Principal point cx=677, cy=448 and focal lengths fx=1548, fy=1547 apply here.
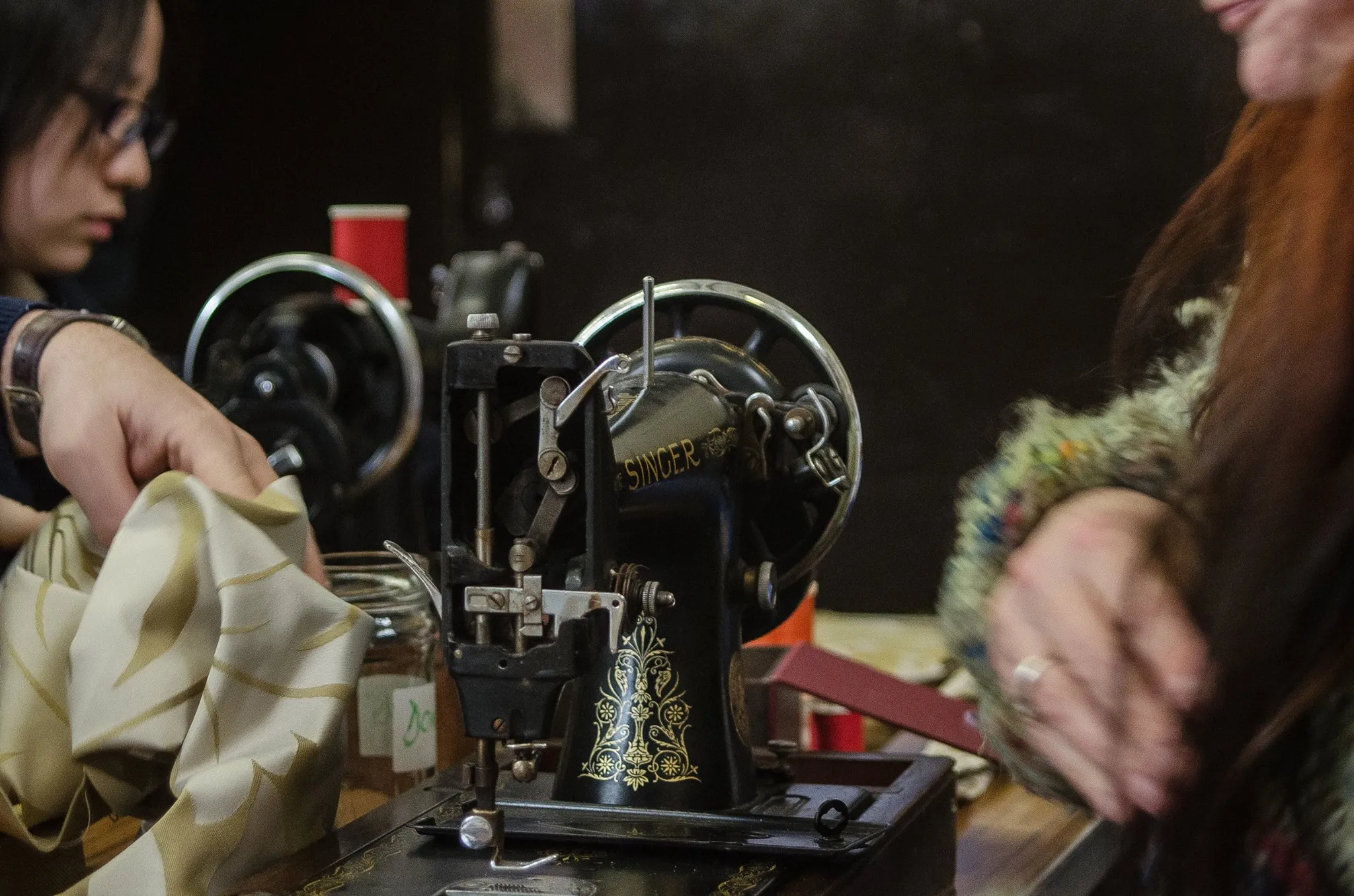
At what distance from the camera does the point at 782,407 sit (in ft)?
3.74

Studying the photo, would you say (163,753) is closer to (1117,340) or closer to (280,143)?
(1117,340)

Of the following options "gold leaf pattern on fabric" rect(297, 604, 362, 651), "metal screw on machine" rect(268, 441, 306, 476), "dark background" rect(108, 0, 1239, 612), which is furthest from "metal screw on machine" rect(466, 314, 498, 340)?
"dark background" rect(108, 0, 1239, 612)

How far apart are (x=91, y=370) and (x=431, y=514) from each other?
2.90 ft

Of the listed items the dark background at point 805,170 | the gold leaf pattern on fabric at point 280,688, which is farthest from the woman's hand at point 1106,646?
the dark background at point 805,170

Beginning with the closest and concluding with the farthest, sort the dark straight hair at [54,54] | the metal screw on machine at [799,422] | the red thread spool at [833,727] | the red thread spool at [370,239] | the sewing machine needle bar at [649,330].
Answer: the sewing machine needle bar at [649,330]
the metal screw on machine at [799,422]
the dark straight hair at [54,54]
the red thread spool at [833,727]
the red thread spool at [370,239]

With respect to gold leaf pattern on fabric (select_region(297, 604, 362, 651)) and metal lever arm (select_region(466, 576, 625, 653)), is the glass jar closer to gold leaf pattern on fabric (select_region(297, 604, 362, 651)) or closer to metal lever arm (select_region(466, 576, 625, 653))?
gold leaf pattern on fabric (select_region(297, 604, 362, 651))

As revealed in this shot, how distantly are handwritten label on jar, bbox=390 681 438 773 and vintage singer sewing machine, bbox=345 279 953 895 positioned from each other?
7cm

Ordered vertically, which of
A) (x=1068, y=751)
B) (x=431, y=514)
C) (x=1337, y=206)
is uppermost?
(x=1337, y=206)

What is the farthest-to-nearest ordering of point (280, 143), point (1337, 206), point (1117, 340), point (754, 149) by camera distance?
point (280, 143) → point (754, 149) → point (1117, 340) → point (1337, 206)

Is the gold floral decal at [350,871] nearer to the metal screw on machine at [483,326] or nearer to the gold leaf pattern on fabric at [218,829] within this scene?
the gold leaf pattern on fabric at [218,829]

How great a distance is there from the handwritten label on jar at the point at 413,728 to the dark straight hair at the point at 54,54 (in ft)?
2.09

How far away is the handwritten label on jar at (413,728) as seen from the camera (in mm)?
1170

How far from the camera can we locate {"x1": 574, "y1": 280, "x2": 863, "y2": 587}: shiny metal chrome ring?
1.16 meters

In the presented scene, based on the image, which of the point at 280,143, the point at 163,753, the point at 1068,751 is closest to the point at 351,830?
the point at 163,753
